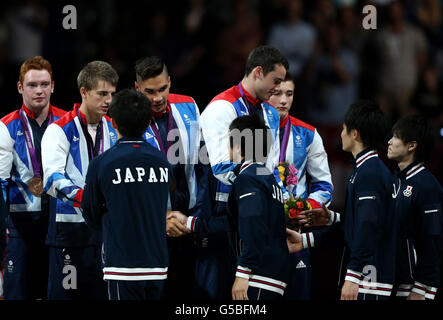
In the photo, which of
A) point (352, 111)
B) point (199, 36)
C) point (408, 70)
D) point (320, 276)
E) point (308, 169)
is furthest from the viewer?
point (408, 70)

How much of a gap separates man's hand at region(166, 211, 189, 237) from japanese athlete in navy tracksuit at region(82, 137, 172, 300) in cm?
84

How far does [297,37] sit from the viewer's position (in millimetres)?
10500

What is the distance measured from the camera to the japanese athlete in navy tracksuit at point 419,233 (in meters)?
6.11

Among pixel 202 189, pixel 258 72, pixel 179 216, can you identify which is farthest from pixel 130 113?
pixel 258 72

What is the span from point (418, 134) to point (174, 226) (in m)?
2.14

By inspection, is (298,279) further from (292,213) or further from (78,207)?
(78,207)

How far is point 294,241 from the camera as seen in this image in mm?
6289

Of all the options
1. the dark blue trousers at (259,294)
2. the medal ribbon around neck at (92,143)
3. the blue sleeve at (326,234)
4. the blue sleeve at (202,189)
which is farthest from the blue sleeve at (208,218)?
the medal ribbon around neck at (92,143)

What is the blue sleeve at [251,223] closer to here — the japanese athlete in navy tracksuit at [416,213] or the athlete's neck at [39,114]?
the japanese athlete in navy tracksuit at [416,213]

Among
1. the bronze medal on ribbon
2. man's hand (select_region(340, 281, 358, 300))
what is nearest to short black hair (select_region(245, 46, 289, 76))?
man's hand (select_region(340, 281, 358, 300))

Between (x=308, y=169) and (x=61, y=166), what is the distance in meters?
2.22

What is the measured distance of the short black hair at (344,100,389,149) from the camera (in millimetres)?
5895
